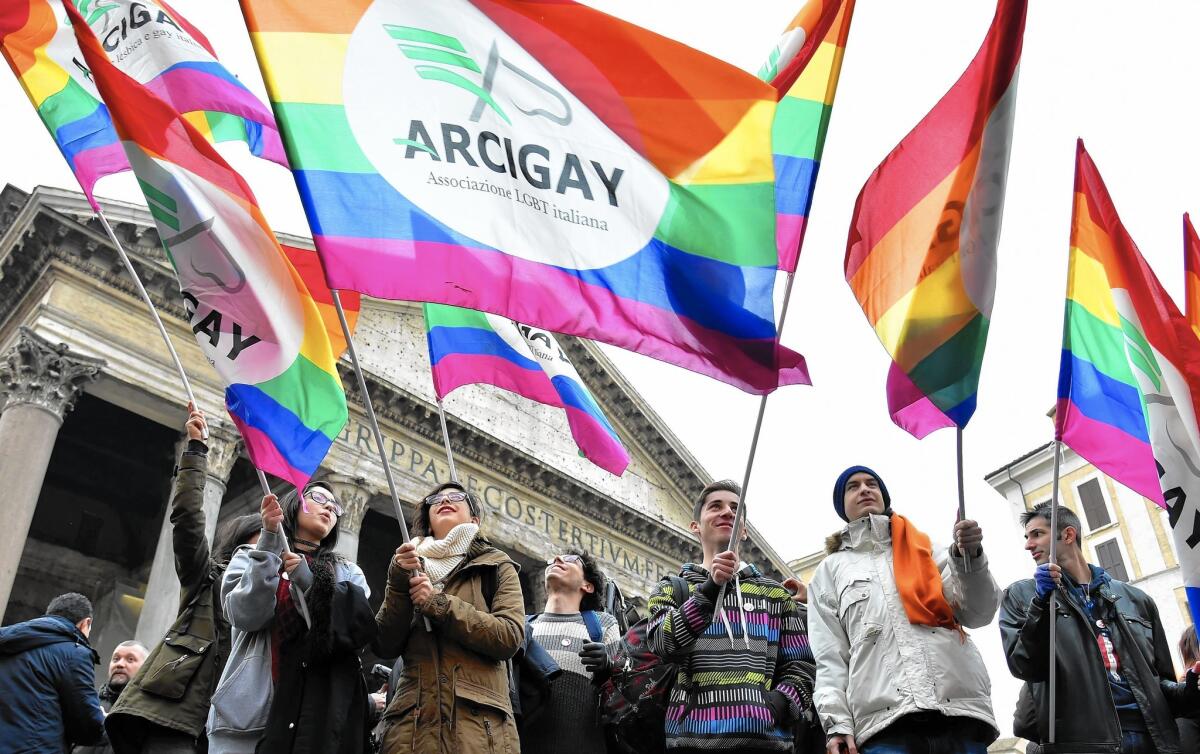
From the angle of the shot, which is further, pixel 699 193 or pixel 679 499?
pixel 679 499

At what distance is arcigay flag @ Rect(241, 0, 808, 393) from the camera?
373cm

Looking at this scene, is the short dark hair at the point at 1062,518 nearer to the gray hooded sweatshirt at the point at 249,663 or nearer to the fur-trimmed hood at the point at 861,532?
the fur-trimmed hood at the point at 861,532

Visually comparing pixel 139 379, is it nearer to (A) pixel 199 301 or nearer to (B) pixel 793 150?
(A) pixel 199 301

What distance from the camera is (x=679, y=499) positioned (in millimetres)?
23844

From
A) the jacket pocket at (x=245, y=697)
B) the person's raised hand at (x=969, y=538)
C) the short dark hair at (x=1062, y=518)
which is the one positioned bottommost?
the jacket pocket at (x=245, y=697)

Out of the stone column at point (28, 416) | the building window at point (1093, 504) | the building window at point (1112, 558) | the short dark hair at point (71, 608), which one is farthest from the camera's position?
the building window at point (1093, 504)

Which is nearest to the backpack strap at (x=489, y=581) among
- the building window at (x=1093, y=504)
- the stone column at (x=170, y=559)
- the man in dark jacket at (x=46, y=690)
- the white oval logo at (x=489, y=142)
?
the white oval logo at (x=489, y=142)

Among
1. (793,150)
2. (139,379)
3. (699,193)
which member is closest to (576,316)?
(699,193)

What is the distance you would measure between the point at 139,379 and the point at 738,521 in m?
12.5

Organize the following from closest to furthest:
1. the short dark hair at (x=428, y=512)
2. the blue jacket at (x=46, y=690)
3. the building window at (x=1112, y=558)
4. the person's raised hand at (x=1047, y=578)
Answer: the person's raised hand at (x=1047, y=578) → the short dark hair at (x=428, y=512) → the blue jacket at (x=46, y=690) → the building window at (x=1112, y=558)

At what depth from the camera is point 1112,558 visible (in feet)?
90.5

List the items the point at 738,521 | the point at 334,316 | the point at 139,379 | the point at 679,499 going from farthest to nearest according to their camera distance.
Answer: the point at 679,499, the point at 139,379, the point at 334,316, the point at 738,521

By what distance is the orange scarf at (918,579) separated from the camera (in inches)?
147

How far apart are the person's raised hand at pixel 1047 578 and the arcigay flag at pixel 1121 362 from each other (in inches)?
31.8
